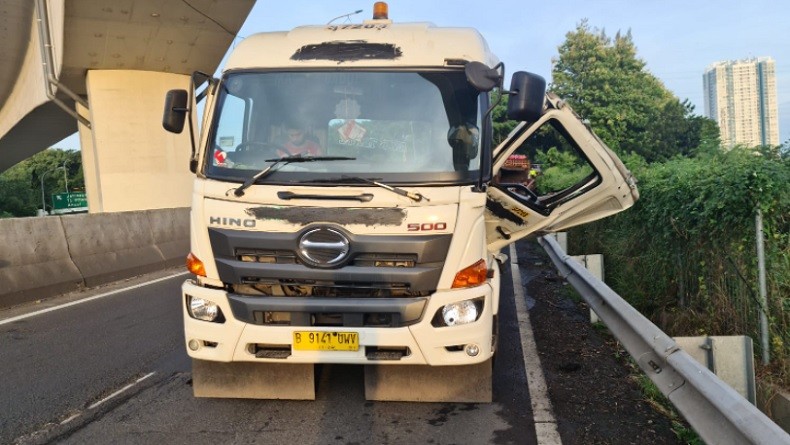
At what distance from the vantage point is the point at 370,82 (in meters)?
4.92

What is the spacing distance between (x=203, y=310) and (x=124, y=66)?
1901 cm

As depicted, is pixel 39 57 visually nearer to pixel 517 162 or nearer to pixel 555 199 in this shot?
pixel 517 162

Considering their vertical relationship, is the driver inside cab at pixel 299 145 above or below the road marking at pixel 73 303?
above

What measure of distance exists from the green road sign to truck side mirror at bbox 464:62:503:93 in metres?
49.2

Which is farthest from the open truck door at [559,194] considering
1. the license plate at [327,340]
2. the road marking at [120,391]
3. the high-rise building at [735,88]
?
the high-rise building at [735,88]

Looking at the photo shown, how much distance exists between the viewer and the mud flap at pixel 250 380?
4.74m

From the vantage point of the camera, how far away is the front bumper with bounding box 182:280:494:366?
4238mm

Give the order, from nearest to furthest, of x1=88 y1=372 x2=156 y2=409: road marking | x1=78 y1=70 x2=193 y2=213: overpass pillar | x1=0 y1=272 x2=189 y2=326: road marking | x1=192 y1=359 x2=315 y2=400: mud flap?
x1=192 y1=359 x2=315 y2=400: mud flap → x1=88 y1=372 x2=156 y2=409: road marking → x1=0 y1=272 x2=189 y2=326: road marking → x1=78 y1=70 x2=193 y2=213: overpass pillar

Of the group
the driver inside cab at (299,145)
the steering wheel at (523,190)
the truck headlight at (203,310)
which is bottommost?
the truck headlight at (203,310)

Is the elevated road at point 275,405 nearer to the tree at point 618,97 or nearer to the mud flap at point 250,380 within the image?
the mud flap at point 250,380

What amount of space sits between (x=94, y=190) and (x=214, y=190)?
22.5 metres

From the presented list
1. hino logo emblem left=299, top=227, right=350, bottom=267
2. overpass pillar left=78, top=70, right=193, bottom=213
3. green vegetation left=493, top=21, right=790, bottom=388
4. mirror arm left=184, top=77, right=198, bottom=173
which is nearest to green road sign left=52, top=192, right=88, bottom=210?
overpass pillar left=78, top=70, right=193, bottom=213

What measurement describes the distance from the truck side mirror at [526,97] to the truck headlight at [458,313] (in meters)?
1.39

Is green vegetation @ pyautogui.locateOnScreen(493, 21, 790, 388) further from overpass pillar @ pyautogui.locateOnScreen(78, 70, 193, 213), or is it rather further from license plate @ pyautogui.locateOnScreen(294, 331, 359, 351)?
overpass pillar @ pyautogui.locateOnScreen(78, 70, 193, 213)
